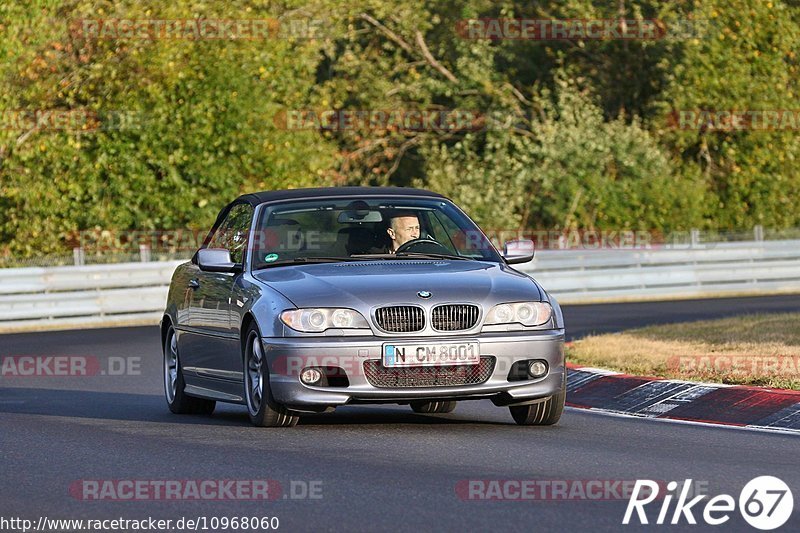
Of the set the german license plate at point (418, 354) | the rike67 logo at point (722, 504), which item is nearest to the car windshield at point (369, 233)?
the german license plate at point (418, 354)

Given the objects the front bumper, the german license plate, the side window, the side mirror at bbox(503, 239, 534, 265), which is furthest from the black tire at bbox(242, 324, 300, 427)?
the side mirror at bbox(503, 239, 534, 265)

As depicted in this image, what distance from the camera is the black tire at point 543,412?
11.5 meters

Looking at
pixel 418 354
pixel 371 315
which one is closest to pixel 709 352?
pixel 418 354

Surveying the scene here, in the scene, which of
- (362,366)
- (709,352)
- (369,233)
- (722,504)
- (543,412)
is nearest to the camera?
(722,504)

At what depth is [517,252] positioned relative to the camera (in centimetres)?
1221

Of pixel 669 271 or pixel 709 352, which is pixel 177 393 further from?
pixel 669 271

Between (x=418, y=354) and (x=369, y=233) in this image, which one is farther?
(x=369, y=233)

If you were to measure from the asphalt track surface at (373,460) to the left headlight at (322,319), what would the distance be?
0.70 m

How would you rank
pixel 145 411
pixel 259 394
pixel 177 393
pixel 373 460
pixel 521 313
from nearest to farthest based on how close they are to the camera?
pixel 373 460, pixel 521 313, pixel 259 394, pixel 177 393, pixel 145 411

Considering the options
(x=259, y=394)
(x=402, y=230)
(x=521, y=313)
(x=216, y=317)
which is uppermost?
(x=402, y=230)

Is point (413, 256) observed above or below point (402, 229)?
below

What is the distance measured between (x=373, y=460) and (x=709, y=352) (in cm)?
680

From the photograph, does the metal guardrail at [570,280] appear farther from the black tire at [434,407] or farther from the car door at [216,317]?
the black tire at [434,407]

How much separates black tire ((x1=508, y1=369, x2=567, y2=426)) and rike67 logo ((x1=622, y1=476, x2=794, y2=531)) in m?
2.72
